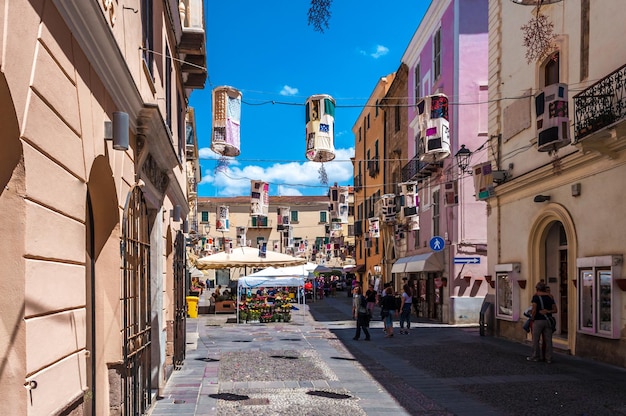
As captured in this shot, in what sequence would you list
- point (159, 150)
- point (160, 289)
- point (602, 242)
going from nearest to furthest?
1. point (159, 150)
2. point (160, 289)
3. point (602, 242)

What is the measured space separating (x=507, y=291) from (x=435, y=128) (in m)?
5.54

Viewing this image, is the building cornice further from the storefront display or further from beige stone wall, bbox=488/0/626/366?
the storefront display

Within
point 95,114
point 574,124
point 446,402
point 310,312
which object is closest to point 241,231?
point 310,312

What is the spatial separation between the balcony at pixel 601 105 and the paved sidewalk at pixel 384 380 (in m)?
4.57

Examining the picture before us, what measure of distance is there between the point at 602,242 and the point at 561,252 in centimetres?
316

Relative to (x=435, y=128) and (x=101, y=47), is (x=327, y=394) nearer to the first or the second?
(x=101, y=47)

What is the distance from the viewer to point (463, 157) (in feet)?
78.0

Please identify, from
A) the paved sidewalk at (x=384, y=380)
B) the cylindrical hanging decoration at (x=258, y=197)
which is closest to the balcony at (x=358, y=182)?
the cylindrical hanging decoration at (x=258, y=197)

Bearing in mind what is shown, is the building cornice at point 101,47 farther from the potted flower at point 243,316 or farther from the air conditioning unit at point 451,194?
the potted flower at point 243,316

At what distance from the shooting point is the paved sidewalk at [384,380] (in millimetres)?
8961

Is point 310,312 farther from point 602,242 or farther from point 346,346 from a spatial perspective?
point 602,242

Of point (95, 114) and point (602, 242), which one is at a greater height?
point (95, 114)

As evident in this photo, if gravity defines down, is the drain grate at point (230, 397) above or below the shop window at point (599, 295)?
below

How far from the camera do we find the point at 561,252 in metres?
16.1
